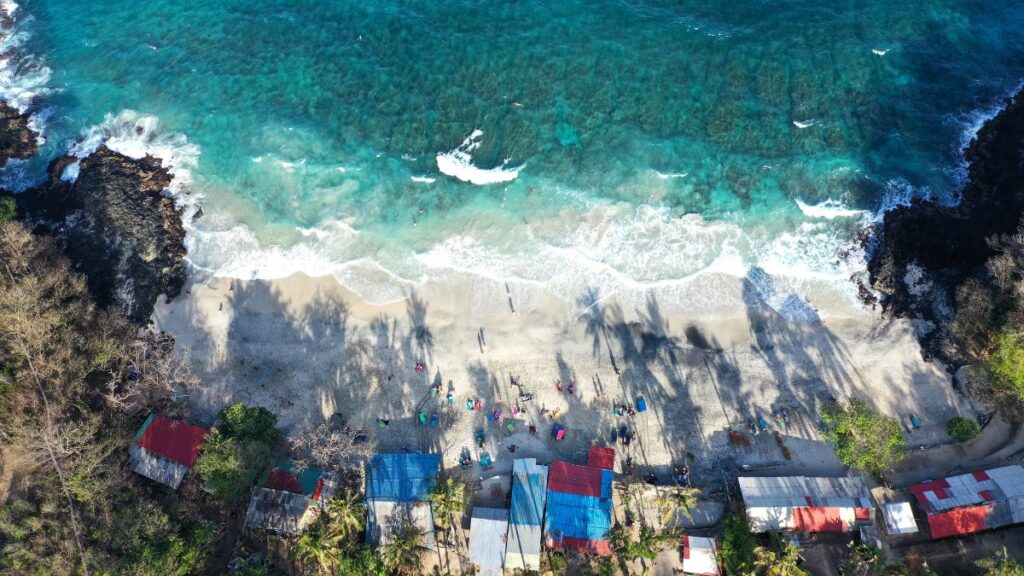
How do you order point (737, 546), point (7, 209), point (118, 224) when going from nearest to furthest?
1. point (737, 546)
2. point (7, 209)
3. point (118, 224)

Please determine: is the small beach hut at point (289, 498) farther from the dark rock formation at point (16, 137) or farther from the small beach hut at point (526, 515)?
the dark rock formation at point (16, 137)

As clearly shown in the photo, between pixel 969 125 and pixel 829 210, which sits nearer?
pixel 829 210

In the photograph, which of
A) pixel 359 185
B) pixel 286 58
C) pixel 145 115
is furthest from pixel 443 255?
pixel 145 115

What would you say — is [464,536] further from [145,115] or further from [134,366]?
[145,115]

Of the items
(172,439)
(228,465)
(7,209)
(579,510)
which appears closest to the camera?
(228,465)

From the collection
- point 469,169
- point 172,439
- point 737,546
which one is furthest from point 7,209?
point 737,546

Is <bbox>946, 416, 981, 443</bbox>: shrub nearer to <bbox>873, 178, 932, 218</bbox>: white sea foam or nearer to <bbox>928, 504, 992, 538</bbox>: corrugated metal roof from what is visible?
<bbox>928, 504, 992, 538</bbox>: corrugated metal roof

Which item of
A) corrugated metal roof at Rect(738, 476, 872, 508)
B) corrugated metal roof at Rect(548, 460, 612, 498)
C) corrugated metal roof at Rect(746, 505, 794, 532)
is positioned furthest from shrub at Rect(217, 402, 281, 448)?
corrugated metal roof at Rect(746, 505, 794, 532)

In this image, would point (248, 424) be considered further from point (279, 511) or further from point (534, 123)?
point (534, 123)
